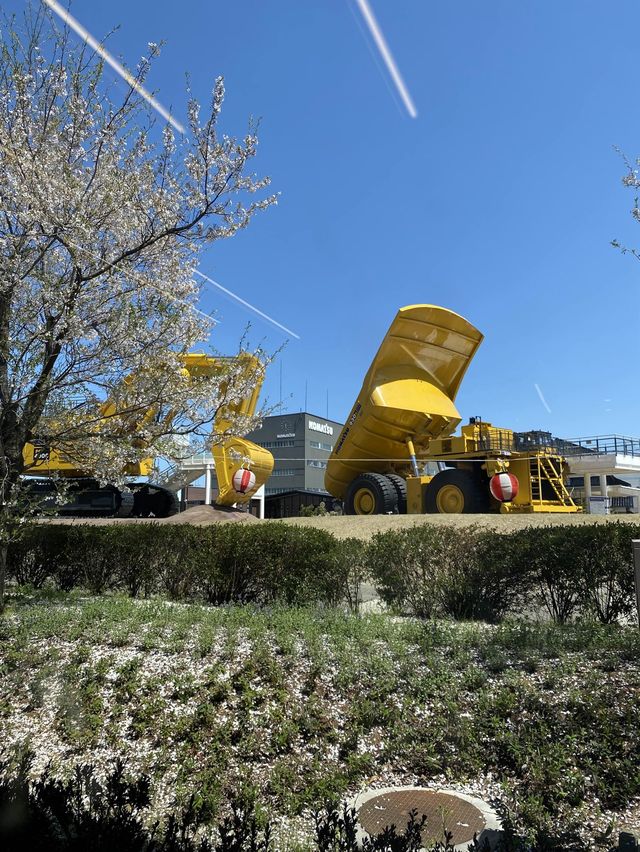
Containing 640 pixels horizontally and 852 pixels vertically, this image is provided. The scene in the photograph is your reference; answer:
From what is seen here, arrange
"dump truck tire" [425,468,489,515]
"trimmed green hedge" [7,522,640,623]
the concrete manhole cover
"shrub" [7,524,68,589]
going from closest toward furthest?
the concrete manhole cover
"trimmed green hedge" [7,522,640,623]
"shrub" [7,524,68,589]
"dump truck tire" [425,468,489,515]

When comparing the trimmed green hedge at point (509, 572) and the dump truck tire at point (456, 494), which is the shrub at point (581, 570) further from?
the dump truck tire at point (456, 494)

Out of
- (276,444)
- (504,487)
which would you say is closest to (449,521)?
(504,487)

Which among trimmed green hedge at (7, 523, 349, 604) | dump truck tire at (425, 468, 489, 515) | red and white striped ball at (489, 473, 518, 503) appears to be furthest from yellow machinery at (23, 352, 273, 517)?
red and white striped ball at (489, 473, 518, 503)

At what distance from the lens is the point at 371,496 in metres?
15.8

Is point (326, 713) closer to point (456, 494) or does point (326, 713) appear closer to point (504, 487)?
point (504, 487)

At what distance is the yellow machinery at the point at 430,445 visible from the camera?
13.5 metres

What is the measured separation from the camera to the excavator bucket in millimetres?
14812

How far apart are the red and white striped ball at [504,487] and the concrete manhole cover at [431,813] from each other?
1043cm

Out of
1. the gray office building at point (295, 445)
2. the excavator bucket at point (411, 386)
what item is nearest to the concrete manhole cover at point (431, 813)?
the excavator bucket at point (411, 386)

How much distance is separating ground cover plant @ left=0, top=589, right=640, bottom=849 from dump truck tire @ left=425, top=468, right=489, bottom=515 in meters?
8.12

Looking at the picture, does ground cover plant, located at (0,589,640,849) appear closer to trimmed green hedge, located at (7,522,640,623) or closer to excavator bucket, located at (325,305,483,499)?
trimmed green hedge, located at (7,522,640,623)

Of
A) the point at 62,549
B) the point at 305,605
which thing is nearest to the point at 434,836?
the point at 305,605

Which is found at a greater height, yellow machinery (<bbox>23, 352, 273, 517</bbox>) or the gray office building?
the gray office building

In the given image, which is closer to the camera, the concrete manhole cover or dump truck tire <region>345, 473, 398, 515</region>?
the concrete manhole cover
